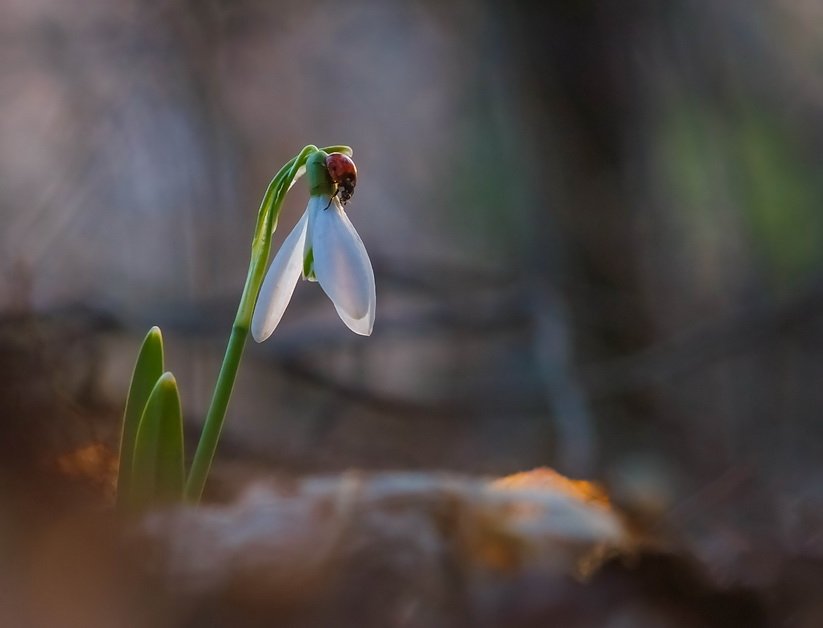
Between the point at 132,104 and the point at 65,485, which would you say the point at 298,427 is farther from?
the point at 65,485

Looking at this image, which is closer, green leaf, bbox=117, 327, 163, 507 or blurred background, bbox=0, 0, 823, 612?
green leaf, bbox=117, 327, 163, 507

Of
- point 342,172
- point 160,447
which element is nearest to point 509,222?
point 342,172

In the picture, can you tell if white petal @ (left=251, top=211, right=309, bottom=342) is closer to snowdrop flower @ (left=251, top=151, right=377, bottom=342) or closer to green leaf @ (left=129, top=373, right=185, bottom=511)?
snowdrop flower @ (left=251, top=151, right=377, bottom=342)

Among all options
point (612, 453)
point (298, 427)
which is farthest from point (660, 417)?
point (298, 427)

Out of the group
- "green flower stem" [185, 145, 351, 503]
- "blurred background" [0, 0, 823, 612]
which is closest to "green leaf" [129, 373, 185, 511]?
"green flower stem" [185, 145, 351, 503]

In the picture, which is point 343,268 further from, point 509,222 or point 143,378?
point 509,222

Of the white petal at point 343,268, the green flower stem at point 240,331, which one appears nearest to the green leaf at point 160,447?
the green flower stem at point 240,331
